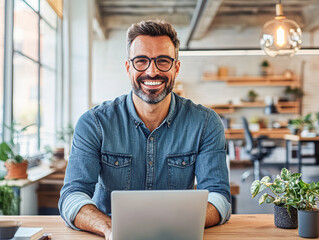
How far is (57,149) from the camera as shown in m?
4.75

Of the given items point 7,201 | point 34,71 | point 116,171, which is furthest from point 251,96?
point 116,171

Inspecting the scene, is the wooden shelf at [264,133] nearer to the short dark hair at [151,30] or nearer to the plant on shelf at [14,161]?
the plant on shelf at [14,161]

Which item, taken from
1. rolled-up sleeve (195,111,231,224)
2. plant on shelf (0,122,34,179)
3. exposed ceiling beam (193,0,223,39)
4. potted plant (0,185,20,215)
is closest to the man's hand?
rolled-up sleeve (195,111,231,224)

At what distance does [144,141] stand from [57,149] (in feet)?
10.5

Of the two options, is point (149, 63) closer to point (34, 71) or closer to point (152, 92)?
point (152, 92)

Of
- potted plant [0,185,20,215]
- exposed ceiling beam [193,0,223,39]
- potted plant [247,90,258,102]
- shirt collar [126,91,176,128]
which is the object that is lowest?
potted plant [0,185,20,215]

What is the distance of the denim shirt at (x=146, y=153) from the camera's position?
1685 mm

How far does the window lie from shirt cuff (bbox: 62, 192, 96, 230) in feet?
7.36

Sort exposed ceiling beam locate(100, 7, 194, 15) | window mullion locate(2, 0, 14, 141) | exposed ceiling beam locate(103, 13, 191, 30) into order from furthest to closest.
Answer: exposed ceiling beam locate(103, 13, 191, 30) → exposed ceiling beam locate(100, 7, 194, 15) → window mullion locate(2, 0, 14, 141)

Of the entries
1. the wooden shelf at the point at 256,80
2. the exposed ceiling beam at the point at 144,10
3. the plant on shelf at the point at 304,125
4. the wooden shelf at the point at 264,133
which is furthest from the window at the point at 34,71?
the wooden shelf at the point at 264,133

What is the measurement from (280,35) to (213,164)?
2.22m

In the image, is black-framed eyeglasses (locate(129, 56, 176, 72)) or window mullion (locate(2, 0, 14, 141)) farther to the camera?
window mullion (locate(2, 0, 14, 141))

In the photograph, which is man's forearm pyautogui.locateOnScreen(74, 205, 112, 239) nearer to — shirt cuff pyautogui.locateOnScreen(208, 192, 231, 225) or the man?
the man

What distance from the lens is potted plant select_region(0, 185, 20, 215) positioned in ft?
9.34
